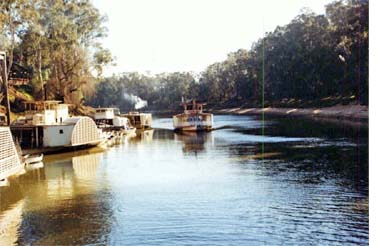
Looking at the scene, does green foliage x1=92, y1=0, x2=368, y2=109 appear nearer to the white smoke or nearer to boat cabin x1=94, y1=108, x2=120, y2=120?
the white smoke

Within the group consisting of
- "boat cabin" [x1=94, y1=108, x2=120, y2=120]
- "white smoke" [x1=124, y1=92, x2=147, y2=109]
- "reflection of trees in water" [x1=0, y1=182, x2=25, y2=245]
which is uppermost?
"white smoke" [x1=124, y1=92, x2=147, y2=109]

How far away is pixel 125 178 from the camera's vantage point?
16.8 meters

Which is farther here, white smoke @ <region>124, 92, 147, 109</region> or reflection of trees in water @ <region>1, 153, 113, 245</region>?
white smoke @ <region>124, 92, 147, 109</region>

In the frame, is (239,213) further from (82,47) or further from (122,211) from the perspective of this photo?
(82,47)

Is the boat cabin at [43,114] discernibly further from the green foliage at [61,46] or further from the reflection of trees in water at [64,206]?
the green foliage at [61,46]

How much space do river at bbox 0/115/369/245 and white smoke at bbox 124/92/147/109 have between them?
45.1 m

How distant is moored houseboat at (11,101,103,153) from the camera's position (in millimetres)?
24234

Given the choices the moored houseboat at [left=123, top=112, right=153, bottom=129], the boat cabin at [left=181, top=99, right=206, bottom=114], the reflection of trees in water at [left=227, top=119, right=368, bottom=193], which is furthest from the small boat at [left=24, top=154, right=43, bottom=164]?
the moored houseboat at [left=123, top=112, right=153, bottom=129]

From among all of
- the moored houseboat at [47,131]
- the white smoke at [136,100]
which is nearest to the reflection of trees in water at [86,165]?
the moored houseboat at [47,131]

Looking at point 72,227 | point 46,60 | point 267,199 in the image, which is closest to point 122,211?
point 72,227

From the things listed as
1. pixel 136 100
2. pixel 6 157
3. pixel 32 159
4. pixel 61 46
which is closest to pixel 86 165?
pixel 32 159

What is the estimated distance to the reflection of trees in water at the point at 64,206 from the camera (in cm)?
997

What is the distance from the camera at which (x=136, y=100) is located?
7325 cm

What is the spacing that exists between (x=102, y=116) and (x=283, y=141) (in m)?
16.3
